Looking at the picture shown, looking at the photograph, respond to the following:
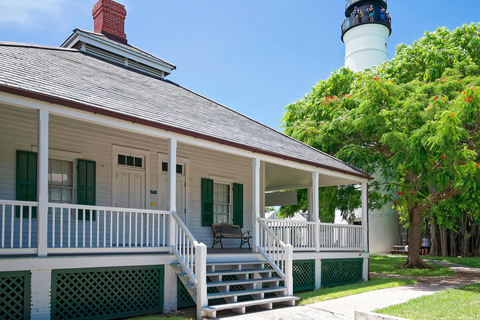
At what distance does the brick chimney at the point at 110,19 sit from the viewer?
614 inches

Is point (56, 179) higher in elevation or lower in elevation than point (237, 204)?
higher

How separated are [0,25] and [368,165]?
15.8 m

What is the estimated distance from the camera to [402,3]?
40.6 meters

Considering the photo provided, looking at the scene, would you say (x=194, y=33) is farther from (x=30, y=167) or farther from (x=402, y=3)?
(x=402, y=3)

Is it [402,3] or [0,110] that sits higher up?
[402,3]

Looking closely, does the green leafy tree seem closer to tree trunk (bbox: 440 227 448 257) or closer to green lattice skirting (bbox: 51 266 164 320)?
green lattice skirting (bbox: 51 266 164 320)

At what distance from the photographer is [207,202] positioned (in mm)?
13352

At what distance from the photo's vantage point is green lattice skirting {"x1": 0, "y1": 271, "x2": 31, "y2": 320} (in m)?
7.02

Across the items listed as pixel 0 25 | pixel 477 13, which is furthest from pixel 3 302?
pixel 477 13

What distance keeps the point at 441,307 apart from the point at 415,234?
1003 centimetres

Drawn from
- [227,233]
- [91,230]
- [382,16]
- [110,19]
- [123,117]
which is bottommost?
[227,233]

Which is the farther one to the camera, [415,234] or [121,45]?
[415,234]

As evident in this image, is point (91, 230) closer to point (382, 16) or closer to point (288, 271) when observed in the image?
point (288, 271)

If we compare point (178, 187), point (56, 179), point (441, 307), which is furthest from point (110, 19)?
point (441, 307)
